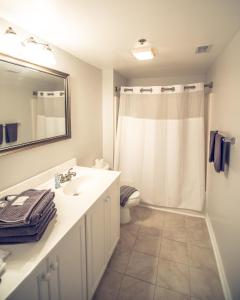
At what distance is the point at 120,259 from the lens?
192 centimetres

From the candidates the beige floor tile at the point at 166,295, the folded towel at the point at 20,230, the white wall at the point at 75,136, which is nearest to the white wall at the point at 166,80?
the white wall at the point at 75,136

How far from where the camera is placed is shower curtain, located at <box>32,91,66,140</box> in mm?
1631

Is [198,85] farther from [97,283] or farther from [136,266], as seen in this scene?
[97,283]

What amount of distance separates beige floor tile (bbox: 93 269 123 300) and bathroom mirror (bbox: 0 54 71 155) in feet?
4.58

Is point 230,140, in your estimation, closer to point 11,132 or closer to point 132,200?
point 132,200

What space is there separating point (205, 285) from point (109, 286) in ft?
2.83

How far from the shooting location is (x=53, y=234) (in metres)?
1.04

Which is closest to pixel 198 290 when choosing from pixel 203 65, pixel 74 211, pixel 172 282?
pixel 172 282

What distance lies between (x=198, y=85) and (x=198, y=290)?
232 cm

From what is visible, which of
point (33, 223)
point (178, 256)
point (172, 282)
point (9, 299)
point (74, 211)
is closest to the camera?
point (9, 299)

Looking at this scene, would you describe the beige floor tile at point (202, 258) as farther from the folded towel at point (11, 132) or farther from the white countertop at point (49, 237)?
the folded towel at point (11, 132)

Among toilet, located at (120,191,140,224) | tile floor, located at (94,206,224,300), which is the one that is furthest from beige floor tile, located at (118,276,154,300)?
toilet, located at (120,191,140,224)

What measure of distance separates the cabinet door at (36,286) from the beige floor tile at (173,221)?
1.89 metres

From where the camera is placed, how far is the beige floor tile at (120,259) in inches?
71.4
